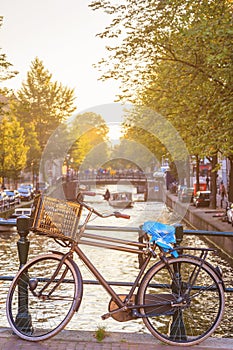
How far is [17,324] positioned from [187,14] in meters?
13.7

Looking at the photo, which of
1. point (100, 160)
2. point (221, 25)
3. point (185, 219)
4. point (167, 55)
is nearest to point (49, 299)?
point (221, 25)

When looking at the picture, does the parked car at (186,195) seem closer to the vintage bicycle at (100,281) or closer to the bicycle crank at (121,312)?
the vintage bicycle at (100,281)

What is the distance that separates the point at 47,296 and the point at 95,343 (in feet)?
1.88

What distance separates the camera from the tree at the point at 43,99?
75.0 metres

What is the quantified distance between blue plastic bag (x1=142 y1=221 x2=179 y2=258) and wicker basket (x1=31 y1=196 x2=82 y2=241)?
1.97 feet

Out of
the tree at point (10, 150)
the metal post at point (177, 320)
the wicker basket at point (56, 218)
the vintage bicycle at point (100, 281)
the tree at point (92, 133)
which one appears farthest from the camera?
the tree at point (92, 133)

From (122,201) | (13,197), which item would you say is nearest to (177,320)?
(13,197)

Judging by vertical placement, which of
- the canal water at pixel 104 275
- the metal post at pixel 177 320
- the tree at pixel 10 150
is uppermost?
the tree at pixel 10 150

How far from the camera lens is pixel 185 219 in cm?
4075

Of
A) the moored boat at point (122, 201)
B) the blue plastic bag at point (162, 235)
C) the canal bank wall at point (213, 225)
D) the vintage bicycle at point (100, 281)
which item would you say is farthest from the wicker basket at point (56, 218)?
the moored boat at point (122, 201)

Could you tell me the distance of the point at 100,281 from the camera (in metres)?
4.96

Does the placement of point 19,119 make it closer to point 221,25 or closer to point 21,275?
point 221,25

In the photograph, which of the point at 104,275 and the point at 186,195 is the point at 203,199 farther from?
the point at 104,275

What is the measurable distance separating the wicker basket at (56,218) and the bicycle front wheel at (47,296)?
0.83 ft
